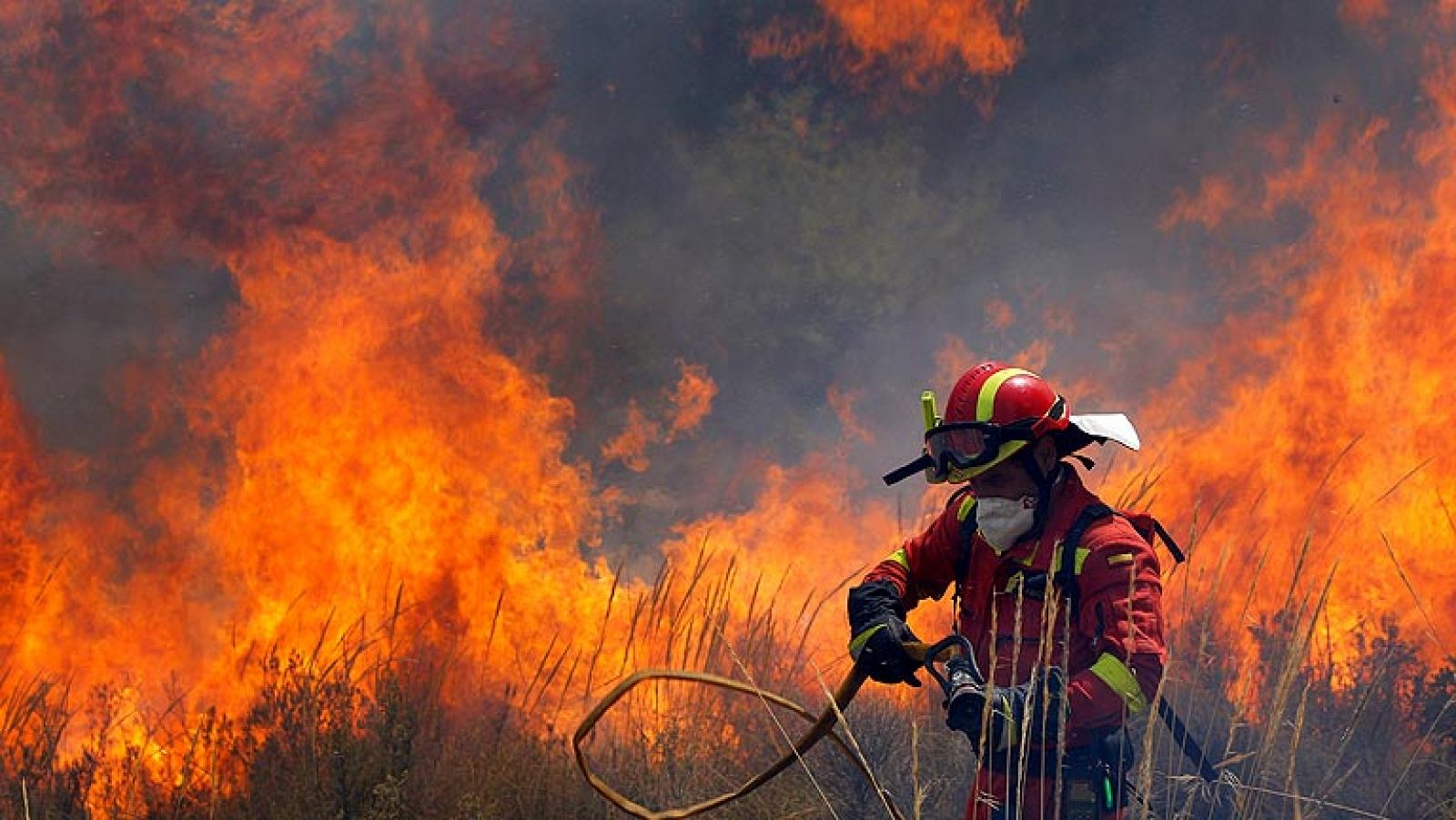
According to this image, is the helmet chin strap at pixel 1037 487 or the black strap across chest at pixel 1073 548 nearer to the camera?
the black strap across chest at pixel 1073 548

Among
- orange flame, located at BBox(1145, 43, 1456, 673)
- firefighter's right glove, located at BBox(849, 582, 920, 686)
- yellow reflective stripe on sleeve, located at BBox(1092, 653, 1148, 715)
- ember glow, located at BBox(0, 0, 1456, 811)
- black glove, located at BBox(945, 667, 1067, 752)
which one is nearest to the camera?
black glove, located at BBox(945, 667, 1067, 752)

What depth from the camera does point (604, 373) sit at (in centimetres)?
1023

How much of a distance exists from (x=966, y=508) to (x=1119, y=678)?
0.84m

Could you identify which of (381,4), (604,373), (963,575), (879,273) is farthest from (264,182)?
(963,575)

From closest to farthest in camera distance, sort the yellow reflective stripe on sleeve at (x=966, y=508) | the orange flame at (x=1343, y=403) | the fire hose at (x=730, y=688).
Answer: the fire hose at (x=730, y=688), the yellow reflective stripe on sleeve at (x=966, y=508), the orange flame at (x=1343, y=403)

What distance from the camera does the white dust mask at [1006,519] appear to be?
3.76 metres

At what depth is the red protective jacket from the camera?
11.1ft

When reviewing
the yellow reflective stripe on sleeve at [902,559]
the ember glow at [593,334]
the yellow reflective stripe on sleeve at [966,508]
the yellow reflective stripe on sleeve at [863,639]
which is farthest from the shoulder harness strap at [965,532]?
the ember glow at [593,334]

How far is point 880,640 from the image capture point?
3.58m

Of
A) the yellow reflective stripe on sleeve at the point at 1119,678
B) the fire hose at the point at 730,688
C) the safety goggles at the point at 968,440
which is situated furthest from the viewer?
the safety goggles at the point at 968,440

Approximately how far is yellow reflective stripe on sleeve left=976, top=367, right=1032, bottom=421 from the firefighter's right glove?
0.61 metres

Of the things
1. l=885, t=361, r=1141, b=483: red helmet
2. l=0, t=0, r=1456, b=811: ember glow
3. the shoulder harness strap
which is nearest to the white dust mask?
l=885, t=361, r=1141, b=483: red helmet

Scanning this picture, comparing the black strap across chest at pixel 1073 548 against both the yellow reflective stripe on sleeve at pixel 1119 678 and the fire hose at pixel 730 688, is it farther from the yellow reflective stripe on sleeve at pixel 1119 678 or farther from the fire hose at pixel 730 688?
the fire hose at pixel 730 688

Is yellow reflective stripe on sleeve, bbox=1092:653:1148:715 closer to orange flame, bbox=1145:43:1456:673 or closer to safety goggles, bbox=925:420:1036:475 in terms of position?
safety goggles, bbox=925:420:1036:475
